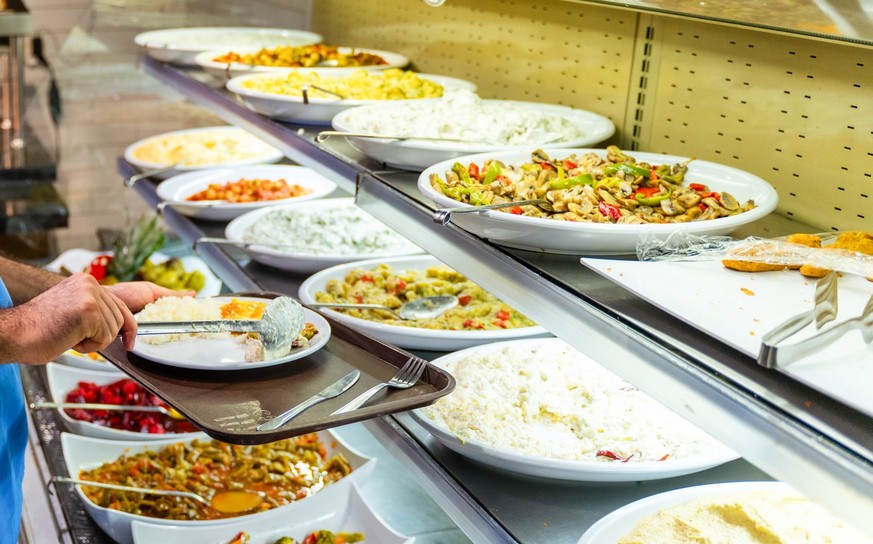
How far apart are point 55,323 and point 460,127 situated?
3.65 ft

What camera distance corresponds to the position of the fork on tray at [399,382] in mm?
1724

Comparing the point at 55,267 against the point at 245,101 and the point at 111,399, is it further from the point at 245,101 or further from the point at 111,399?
the point at 245,101

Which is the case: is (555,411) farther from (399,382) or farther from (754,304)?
(754,304)

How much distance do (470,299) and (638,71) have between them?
73cm

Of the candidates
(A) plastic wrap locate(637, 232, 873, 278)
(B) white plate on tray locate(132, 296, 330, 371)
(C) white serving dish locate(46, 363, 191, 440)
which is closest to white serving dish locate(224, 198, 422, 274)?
(C) white serving dish locate(46, 363, 191, 440)

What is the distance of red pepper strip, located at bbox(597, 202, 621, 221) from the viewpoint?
5.55ft

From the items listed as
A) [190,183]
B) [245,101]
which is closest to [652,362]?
[245,101]

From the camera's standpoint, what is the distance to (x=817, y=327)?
1.18 metres

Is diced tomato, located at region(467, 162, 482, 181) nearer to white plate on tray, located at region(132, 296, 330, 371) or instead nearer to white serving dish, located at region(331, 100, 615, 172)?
white serving dish, located at region(331, 100, 615, 172)

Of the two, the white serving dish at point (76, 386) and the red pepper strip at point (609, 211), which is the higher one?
the red pepper strip at point (609, 211)

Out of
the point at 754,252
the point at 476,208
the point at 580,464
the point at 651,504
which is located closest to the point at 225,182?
the point at 476,208

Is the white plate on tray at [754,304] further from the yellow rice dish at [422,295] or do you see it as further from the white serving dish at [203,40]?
the white serving dish at [203,40]

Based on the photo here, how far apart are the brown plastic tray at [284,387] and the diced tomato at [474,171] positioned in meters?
0.40

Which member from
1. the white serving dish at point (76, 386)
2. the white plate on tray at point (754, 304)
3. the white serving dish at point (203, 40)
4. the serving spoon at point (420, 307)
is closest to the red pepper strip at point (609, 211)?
A: the white plate on tray at point (754, 304)
